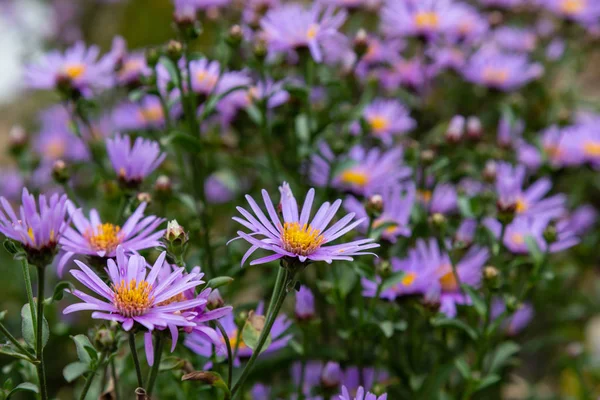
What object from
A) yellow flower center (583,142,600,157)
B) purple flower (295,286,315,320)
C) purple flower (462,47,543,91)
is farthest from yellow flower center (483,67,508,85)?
purple flower (295,286,315,320)

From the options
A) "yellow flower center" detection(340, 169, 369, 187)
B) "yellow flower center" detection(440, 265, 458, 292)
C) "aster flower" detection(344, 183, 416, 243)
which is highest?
"yellow flower center" detection(340, 169, 369, 187)

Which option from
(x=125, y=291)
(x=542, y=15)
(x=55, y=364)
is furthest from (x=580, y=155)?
(x=55, y=364)

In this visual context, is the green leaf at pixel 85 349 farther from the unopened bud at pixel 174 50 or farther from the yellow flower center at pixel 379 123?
the yellow flower center at pixel 379 123

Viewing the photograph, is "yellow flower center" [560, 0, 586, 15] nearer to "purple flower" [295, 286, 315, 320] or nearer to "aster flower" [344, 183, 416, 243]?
"aster flower" [344, 183, 416, 243]

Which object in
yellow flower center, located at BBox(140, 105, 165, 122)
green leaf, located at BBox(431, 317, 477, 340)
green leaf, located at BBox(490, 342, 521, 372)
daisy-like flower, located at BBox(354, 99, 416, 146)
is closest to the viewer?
green leaf, located at BBox(431, 317, 477, 340)

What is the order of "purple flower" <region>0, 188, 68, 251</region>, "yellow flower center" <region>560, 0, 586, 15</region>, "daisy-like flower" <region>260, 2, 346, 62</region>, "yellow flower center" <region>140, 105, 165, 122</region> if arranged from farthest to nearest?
"yellow flower center" <region>560, 0, 586, 15</region>, "yellow flower center" <region>140, 105, 165, 122</region>, "daisy-like flower" <region>260, 2, 346, 62</region>, "purple flower" <region>0, 188, 68, 251</region>

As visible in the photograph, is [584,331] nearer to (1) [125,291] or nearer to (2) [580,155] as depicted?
(2) [580,155]
